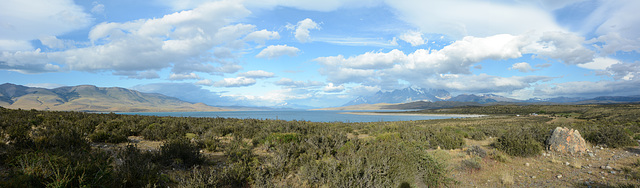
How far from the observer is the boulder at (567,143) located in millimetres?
11586

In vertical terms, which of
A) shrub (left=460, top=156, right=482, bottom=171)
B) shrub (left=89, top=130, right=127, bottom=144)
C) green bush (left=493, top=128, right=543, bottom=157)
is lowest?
shrub (left=460, top=156, right=482, bottom=171)

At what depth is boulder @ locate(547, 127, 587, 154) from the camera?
11586 millimetres

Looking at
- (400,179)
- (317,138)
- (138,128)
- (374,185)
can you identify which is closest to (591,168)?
(400,179)

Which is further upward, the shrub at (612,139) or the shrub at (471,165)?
→ the shrub at (612,139)

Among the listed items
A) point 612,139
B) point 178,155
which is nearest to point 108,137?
point 178,155

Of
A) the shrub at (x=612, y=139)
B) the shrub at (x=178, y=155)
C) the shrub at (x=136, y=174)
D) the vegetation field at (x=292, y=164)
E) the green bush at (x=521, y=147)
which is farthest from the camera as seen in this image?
the shrub at (x=612, y=139)

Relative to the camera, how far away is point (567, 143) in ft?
38.5

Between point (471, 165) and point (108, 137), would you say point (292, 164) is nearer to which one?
point (471, 165)

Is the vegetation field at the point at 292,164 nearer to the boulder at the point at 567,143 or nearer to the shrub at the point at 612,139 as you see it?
the shrub at the point at 612,139

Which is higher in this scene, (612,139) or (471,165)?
(612,139)

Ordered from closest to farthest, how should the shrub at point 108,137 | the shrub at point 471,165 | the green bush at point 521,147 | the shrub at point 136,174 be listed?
the shrub at point 136,174 < the shrub at point 471,165 < the shrub at point 108,137 < the green bush at point 521,147

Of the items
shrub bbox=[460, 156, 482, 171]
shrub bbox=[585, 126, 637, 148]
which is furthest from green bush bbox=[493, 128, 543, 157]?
shrub bbox=[585, 126, 637, 148]

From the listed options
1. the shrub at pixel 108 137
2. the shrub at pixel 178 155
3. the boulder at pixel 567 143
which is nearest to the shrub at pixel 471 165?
the boulder at pixel 567 143

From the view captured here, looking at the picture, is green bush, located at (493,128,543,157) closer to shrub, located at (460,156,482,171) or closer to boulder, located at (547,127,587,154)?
boulder, located at (547,127,587,154)
